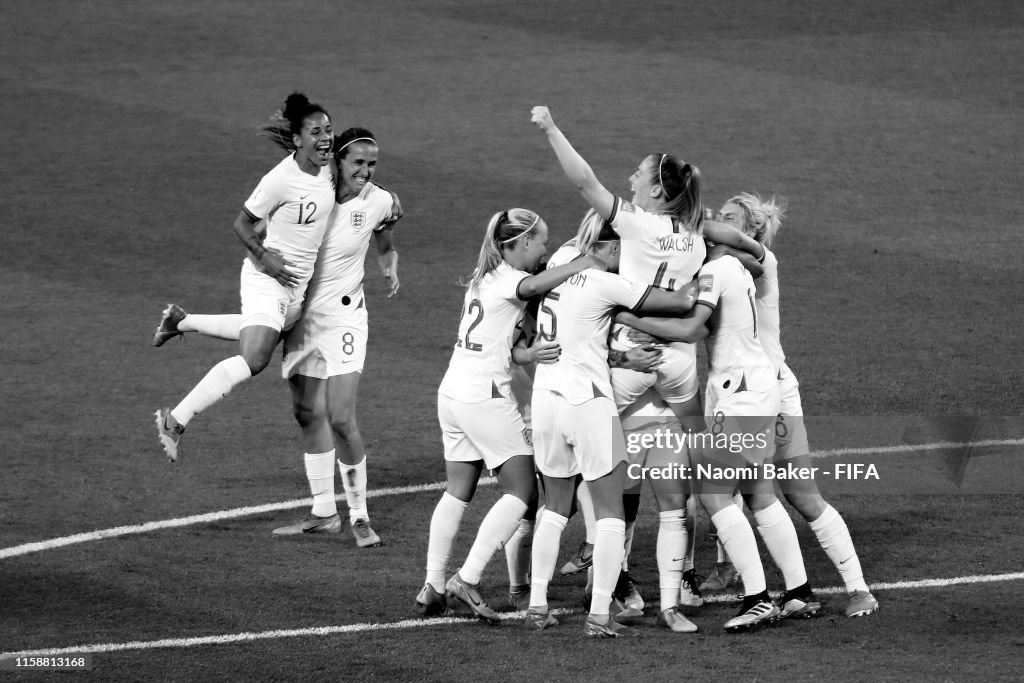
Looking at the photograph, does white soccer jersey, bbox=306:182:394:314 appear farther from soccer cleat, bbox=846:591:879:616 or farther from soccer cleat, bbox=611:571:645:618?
soccer cleat, bbox=846:591:879:616

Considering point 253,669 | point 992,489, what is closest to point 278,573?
point 253,669

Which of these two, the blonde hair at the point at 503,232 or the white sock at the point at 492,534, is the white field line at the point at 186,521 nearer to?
the white sock at the point at 492,534

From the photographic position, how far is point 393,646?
6562mm

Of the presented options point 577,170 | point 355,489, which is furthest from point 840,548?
point 355,489

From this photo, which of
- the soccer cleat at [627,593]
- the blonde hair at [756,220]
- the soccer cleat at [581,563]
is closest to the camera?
the soccer cleat at [627,593]

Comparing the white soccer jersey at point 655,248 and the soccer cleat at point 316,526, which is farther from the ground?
the white soccer jersey at point 655,248

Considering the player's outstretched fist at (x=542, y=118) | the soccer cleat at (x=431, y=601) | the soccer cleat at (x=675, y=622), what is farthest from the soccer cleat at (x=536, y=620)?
the player's outstretched fist at (x=542, y=118)

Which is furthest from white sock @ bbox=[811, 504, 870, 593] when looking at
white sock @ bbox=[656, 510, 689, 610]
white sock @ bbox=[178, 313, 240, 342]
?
white sock @ bbox=[178, 313, 240, 342]

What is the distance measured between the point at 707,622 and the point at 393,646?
1.51 meters

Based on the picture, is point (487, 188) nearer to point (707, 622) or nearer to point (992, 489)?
point (992, 489)

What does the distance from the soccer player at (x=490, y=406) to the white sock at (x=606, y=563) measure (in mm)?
456

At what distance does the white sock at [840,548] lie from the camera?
6.97m

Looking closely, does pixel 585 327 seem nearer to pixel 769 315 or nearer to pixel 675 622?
pixel 769 315

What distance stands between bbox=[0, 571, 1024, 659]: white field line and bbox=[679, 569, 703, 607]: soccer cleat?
9 cm
